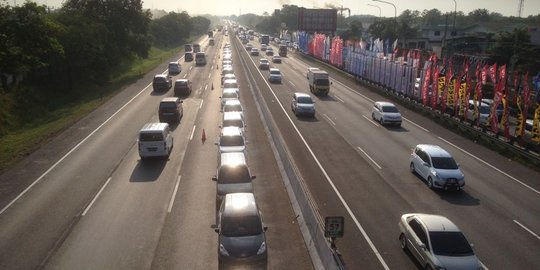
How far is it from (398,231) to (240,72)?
5619 cm

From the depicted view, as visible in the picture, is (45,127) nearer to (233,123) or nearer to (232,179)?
(233,123)

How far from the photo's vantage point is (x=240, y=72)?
2832 inches

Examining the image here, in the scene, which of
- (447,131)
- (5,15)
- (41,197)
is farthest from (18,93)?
(447,131)

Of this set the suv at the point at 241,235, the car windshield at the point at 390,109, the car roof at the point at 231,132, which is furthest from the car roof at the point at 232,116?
the suv at the point at 241,235

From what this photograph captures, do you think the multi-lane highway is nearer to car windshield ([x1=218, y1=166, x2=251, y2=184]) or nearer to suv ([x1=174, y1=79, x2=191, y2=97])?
car windshield ([x1=218, y1=166, x2=251, y2=184])

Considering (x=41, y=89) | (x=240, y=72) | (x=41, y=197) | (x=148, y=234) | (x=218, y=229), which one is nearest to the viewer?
(x=218, y=229)

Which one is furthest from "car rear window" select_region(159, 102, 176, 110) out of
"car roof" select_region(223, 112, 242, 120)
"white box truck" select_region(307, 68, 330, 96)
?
"white box truck" select_region(307, 68, 330, 96)

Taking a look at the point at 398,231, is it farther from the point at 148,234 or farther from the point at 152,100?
the point at 152,100

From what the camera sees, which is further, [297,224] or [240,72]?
[240,72]

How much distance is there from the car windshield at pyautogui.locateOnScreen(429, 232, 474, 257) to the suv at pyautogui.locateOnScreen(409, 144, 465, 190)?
761 cm

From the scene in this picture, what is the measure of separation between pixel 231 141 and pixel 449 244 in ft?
46.6

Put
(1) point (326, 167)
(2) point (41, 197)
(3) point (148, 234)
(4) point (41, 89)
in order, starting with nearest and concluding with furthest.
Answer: (3) point (148, 234) < (2) point (41, 197) < (1) point (326, 167) < (4) point (41, 89)

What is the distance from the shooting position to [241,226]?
15773mm

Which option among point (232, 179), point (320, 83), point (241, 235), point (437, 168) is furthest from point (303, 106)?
point (241, 235)
